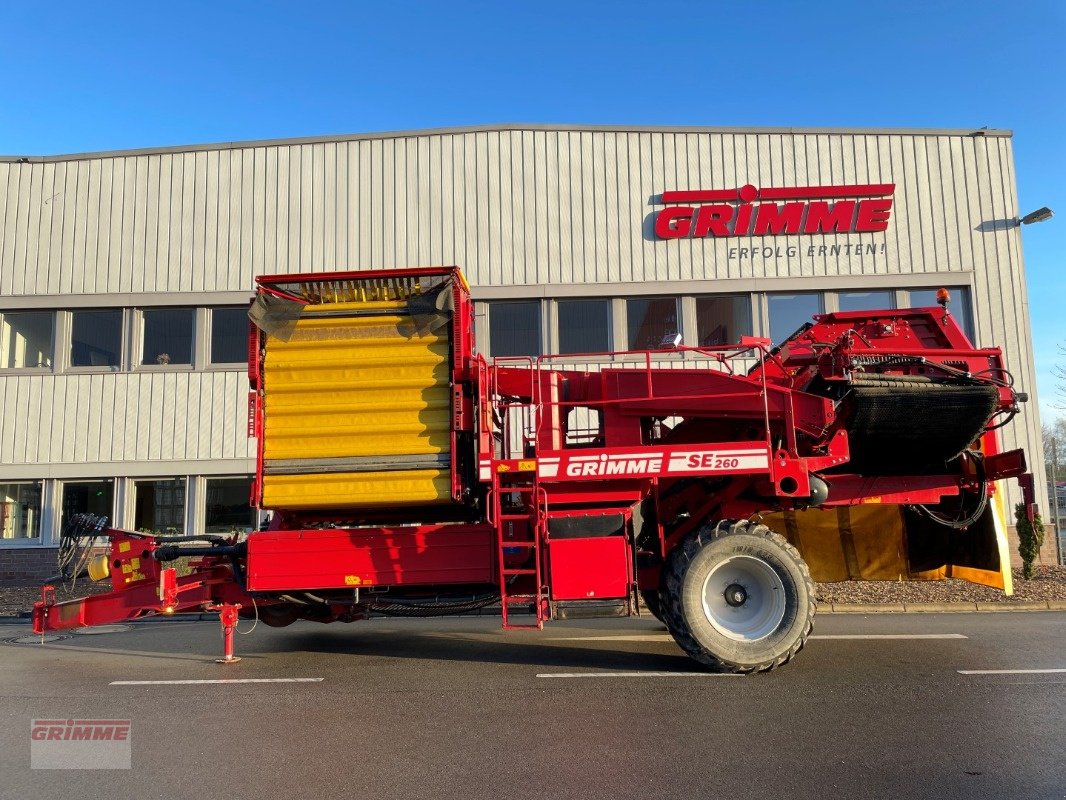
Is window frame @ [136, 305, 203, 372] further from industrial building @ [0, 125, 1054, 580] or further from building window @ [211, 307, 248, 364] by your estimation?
building window @ [211, 307, 248, 364]

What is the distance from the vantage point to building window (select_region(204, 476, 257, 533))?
45.4 ft

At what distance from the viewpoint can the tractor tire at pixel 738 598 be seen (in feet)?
21.0

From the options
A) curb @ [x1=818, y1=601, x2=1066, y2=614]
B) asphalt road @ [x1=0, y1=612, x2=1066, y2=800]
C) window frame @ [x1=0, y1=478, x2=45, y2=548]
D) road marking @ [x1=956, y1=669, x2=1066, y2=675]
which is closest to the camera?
asphalt road @ [x1=0, y1=612, x2=1066, y2=800]

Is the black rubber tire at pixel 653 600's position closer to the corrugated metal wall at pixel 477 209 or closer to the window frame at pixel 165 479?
the corrugated metal wall at pixel 477 209

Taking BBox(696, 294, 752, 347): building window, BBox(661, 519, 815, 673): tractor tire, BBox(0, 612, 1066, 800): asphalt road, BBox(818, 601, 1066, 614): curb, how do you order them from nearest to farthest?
BBox(0, 612, 1066, 800): asphalt road
BBox(661, 519, 815, 673): tractor tire
BBox(818, 601, 1066, 614): curb
BBox(696, 294, 752, 347): building window

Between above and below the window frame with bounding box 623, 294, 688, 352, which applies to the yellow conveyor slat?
below

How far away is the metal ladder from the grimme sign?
340 inches

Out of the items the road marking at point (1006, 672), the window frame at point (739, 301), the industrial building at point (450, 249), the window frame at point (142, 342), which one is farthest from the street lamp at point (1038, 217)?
the window frame at point (142, 342)

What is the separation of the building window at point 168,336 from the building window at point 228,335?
0.42 m

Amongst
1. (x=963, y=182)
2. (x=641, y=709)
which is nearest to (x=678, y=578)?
(x=641, y=709)

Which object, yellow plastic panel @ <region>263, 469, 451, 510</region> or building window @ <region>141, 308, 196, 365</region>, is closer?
yellow plastic panel @ <region>263, 469, 451, 510</region>

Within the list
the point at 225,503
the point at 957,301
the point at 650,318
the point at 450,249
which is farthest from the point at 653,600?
the point at 957,301

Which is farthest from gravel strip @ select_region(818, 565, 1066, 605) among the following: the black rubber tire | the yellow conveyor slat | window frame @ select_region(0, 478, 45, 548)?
window frame @ select_region(0, 478, 45, 548)

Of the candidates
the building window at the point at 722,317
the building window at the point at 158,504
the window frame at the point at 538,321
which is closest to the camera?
the building window at the point at 158,504
